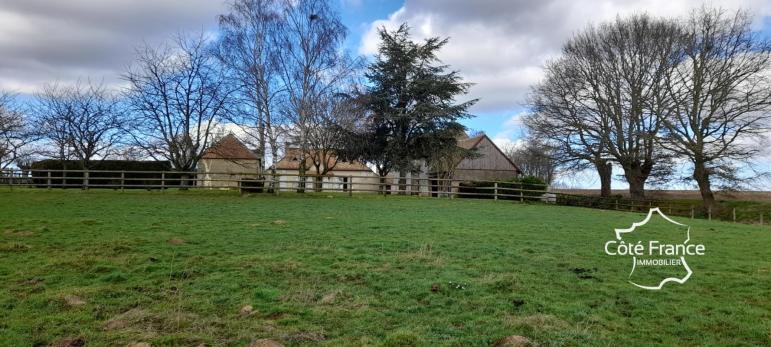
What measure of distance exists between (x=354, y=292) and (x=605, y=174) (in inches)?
1193

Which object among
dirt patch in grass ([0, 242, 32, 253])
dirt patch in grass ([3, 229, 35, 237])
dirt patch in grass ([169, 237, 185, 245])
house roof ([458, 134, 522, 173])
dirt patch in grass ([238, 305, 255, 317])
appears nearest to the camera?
dirt patch in grass ([238, 305, 255, 317])

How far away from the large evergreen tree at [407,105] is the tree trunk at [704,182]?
12910 millimetres

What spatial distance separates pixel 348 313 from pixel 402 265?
6.59 ft

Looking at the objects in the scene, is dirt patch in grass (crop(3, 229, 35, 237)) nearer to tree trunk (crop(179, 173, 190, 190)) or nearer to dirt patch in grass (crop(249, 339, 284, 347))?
dirt patch in grass (crop(249, 339, 284, 347))

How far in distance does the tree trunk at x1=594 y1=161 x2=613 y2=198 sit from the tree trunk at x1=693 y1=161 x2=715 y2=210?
5192 millimetres

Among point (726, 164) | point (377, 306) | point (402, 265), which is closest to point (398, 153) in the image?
point (726, 164)

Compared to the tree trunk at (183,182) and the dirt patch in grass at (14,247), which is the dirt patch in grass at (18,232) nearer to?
the dirt patch in grass at (14,247)

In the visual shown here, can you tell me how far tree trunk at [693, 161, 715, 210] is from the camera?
81.0 ft

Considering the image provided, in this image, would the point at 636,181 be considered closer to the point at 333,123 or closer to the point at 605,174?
the point at 605,174

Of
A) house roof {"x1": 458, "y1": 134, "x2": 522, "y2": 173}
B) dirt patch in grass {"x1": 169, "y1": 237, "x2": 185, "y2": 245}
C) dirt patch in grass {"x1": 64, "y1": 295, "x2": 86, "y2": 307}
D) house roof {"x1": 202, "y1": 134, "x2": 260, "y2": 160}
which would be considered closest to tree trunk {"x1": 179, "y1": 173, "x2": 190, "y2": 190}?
house roof {"x1": 202, "y1": 134, "x2": 260, "y2": 160}

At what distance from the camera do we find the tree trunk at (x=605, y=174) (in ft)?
96.9

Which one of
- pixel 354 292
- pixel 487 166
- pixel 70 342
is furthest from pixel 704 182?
pixel 70 342

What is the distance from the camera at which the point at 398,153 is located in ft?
92.6

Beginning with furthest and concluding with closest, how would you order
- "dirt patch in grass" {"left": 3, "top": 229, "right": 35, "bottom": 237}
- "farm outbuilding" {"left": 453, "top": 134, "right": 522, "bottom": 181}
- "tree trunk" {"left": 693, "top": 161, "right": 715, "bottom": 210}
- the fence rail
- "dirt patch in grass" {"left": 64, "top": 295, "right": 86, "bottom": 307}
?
"farm outbuilding" {"left": 453, "top": 134, "right": 522, "bottom": 181} < "tree trunk" {"left": 693, "top": 161, "right": 715, "bottom": 210} < the fence rail < "dirt patch in grass" {"left": 3, "top": 229, "right": 35, "bottom": 237} < "dirt patch in grass" {"left": 64, "top": 295, "right": 86, "bottom": 307}
